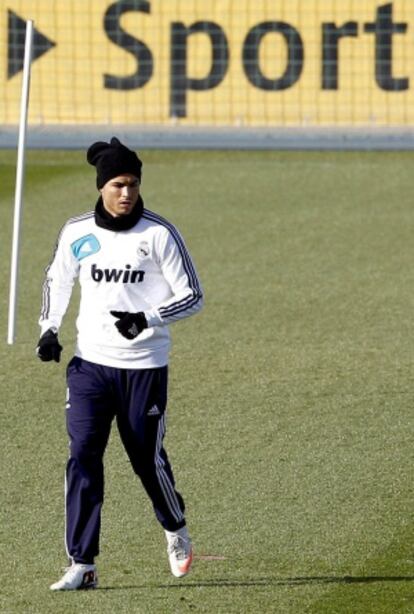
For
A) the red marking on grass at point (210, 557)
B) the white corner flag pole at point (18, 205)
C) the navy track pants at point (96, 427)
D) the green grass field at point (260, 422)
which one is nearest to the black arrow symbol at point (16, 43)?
the green grass field at point (260, 422)

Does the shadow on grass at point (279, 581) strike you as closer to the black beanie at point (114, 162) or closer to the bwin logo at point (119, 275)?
the bwin logo at point (119, 275)

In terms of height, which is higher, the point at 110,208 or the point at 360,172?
the point at 110,208

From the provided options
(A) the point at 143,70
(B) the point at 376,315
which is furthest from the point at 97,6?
(B) the point at 376,315

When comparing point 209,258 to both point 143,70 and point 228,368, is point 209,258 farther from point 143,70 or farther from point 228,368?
point 143,70

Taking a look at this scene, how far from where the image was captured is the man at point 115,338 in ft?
29.2

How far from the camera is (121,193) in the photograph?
8867 mm

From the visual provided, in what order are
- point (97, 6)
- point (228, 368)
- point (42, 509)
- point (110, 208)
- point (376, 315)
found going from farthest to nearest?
1. point (97, 6)
2. point (376, 315)
3. point (228, 368)
4. point (42, 509)
5. point (110, 208)

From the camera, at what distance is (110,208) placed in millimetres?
8930

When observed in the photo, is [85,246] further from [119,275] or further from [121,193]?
[121,193]

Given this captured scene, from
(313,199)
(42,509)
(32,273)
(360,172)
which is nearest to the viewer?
(42,509)

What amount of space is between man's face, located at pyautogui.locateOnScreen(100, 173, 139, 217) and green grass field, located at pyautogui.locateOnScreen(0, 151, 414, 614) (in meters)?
1.87

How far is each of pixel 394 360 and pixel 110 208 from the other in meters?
5.99

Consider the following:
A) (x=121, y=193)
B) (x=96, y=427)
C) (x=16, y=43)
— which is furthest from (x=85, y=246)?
(x=16, y=43)

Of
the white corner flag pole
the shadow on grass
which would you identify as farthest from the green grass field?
the white corner flag pole
